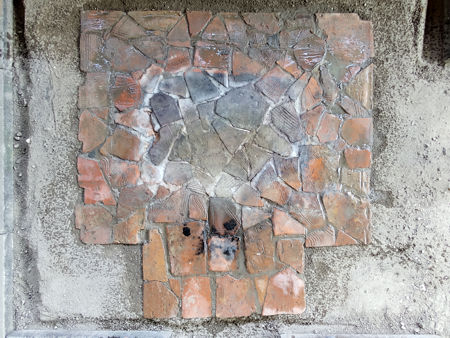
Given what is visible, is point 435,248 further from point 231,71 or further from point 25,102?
point 25,102

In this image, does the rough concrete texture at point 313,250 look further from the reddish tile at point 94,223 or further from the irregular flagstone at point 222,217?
the irregular flagstone at point 222,217

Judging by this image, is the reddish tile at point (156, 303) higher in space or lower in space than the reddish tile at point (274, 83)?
lower

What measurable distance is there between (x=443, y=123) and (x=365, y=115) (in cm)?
49

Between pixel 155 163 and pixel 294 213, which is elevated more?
pixel 155 163

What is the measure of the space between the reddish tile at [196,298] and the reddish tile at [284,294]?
36 centimetres

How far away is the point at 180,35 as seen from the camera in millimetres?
1997

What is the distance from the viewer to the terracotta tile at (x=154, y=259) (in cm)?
202

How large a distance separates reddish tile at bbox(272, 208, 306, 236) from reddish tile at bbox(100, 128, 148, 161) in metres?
0.93

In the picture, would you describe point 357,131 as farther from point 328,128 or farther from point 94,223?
point 94,223

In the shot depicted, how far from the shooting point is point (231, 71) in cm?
200

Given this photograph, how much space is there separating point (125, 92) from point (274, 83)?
92cm

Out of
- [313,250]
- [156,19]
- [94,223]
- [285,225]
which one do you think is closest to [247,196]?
[285,225]

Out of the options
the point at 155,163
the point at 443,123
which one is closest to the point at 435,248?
the point at 443,123

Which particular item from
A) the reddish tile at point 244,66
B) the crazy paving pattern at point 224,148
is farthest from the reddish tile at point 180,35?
the reddish tile at point 244,66
